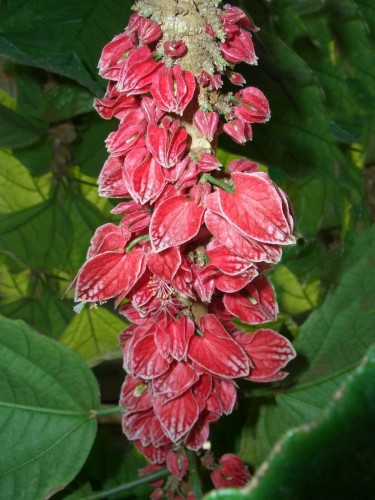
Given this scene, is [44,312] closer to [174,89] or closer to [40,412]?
[40,412]

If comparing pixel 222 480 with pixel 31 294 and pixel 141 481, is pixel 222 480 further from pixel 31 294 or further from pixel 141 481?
pixel 31 294

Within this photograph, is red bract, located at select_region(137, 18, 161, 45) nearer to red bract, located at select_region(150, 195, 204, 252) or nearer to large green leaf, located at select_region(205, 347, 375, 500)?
red bract, located at select_region(150, 195, 204, 252)

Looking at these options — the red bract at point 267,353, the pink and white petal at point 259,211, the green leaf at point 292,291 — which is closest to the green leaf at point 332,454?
the pink and white petal at point 259,211

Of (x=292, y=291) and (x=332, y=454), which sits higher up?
(x=332, y=454)

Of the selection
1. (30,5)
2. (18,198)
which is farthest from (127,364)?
(18,198)

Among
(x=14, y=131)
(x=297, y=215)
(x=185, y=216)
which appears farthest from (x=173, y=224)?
(x=14, y=131)

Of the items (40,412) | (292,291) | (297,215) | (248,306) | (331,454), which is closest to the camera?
(331,454)
